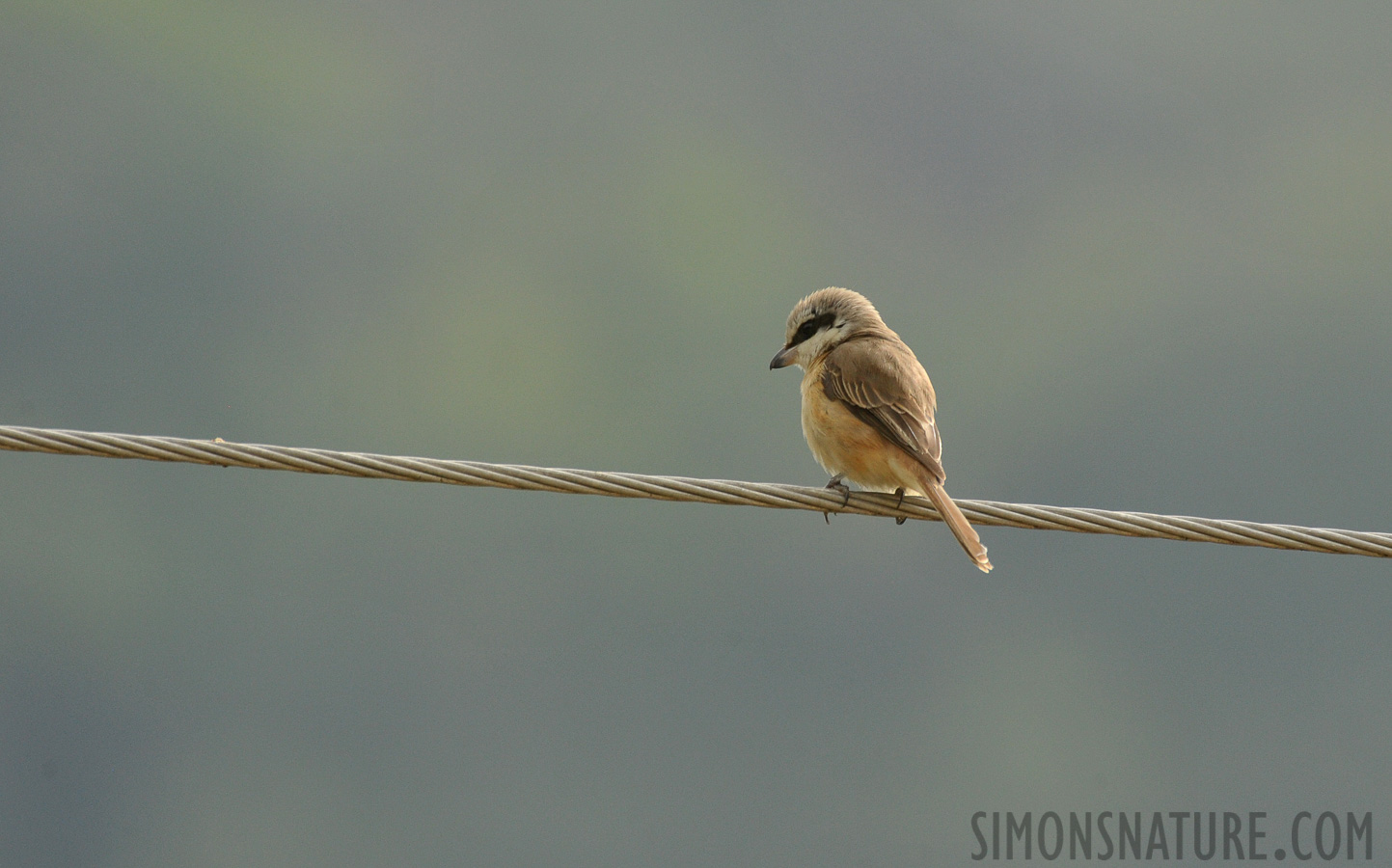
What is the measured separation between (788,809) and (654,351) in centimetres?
2950

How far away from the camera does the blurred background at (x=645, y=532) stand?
65.8 metres

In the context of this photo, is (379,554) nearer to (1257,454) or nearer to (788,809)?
(788,809)

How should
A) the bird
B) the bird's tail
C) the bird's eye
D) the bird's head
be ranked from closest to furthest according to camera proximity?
the bird's tail < the bird < the bird's head < the bird's eye

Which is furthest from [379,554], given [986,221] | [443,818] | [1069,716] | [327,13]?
[327,13]

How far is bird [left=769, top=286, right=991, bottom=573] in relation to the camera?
5684 mm

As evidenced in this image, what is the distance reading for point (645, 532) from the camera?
221ft

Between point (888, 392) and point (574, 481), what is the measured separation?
2493 mm

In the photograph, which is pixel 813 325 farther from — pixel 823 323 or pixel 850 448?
pixel 850 448

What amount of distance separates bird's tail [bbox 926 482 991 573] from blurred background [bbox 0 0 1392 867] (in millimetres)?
48075

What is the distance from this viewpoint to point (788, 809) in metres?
64.2

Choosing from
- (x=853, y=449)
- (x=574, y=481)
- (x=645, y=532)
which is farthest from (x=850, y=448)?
(x=645, y=532)

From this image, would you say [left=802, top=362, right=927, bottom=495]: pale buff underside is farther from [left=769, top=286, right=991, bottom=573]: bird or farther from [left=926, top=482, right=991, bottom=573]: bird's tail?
[left=926, top=482, right=991, bottom=573]: bird's tail

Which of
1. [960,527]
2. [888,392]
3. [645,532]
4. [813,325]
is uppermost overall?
[645,532]

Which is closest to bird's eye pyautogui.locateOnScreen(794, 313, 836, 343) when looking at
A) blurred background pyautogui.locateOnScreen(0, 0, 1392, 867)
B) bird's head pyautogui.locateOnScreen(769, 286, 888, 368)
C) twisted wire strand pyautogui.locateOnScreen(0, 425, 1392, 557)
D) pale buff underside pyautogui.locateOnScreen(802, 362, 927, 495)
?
bird's head pyautogui.locateOnScreen(769, 286, 888, 368)
